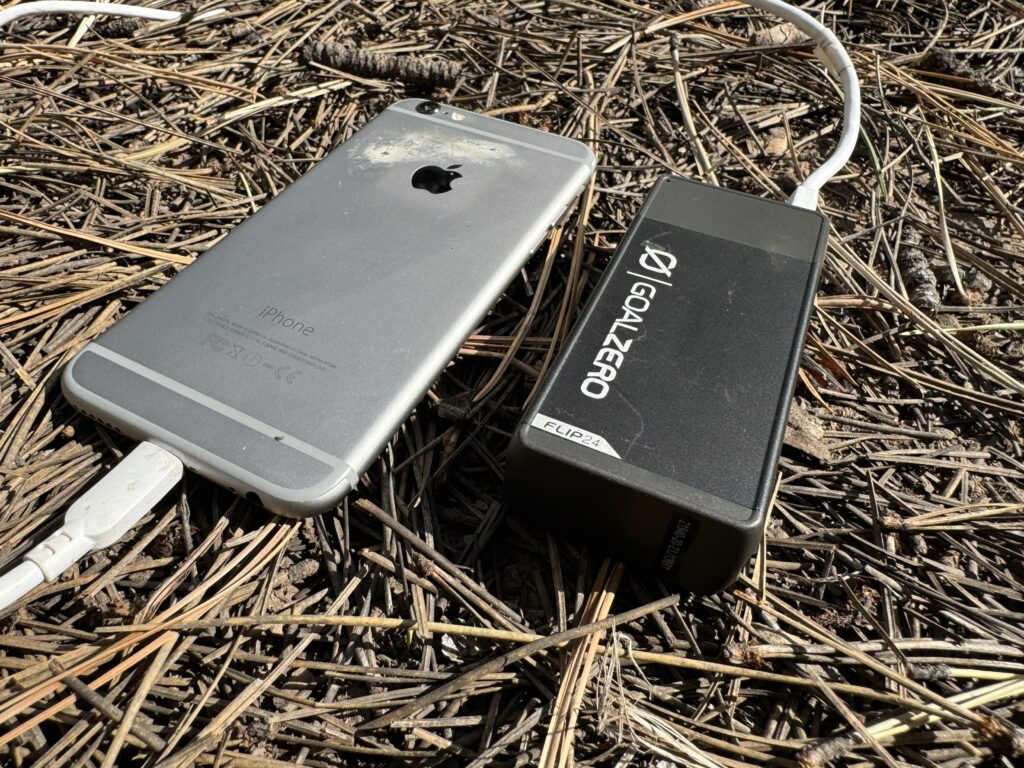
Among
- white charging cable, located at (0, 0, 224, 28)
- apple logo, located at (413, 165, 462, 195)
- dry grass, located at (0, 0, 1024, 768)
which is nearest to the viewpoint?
dry grass, located at (0, 0, 1024, 768)

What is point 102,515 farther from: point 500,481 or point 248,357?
point 500,481

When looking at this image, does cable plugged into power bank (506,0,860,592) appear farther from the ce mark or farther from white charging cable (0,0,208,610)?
white charging cable (0,0,208,610)

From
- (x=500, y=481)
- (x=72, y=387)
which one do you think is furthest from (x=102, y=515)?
(x=500, y=481)

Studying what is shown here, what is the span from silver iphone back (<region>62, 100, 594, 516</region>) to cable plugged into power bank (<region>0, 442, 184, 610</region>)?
0.03 metres

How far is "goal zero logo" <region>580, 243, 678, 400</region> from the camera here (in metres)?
0.94

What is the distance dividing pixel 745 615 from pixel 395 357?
59 centimetres

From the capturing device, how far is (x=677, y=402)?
0.92 metres

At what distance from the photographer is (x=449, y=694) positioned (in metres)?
0.83

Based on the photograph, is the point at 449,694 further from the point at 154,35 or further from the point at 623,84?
the point at 154,35

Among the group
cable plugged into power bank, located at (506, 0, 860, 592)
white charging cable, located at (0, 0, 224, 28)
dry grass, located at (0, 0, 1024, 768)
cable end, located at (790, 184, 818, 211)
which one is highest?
white charging cable, located at (0, 0, 224, 28)

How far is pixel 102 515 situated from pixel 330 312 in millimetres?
407

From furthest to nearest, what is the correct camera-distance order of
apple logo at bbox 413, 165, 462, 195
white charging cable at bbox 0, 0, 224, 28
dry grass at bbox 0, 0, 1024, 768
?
white charging cable at bbox 0, 0, 224, 28
apple logo at bbox 413, 165, 462, 195
dry grass at bbox 0, 0, 1024, 768

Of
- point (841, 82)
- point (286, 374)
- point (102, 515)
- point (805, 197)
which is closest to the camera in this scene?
point (102, 515)

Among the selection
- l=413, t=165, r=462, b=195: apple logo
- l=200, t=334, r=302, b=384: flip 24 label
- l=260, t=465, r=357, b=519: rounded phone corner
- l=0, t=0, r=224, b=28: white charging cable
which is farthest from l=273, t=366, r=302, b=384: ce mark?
l=0, t=0, r=224, b=28: white charging cable
